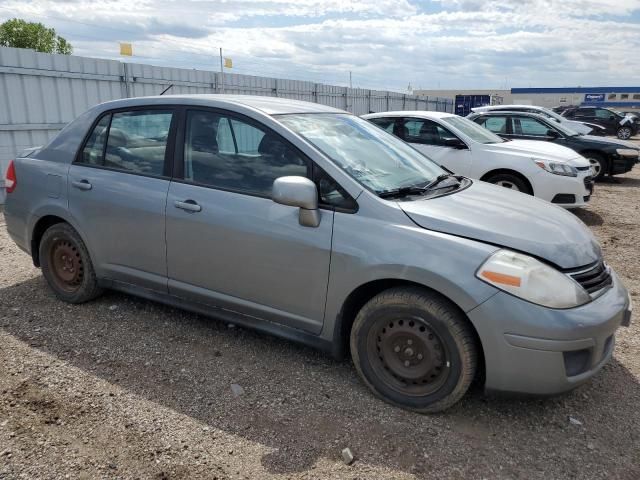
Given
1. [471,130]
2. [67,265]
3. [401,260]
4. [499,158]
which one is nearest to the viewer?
[401,260]

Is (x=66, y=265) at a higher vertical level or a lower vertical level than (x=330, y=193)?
lower

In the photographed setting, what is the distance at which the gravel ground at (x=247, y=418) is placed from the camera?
8.30 feet

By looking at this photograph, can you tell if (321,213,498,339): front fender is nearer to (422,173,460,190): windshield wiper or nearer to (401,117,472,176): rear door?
(422,173,460,190): windshield wiper

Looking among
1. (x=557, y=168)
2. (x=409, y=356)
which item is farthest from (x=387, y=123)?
(x=409, y=356)

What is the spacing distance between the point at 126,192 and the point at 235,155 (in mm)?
929

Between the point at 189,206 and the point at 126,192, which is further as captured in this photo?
the point at 126,192

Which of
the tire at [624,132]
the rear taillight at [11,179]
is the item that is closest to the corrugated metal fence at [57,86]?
the rear taillight at [11,179]

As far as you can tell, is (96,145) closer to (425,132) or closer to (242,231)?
(242,231)

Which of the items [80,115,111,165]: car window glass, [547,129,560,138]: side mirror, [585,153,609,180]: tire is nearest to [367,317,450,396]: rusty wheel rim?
[80,115,111,165]: car window glass

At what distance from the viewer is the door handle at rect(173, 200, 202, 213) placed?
11.2 feet

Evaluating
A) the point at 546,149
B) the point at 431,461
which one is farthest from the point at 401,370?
the point at 546,149

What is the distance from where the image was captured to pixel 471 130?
8281 mm

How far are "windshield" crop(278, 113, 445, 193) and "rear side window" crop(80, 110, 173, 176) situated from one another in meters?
0.98

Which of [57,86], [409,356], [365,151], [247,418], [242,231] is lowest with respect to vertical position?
[247,418]
